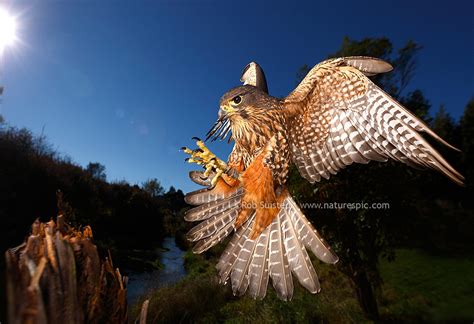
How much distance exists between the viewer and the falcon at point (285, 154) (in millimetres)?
1471

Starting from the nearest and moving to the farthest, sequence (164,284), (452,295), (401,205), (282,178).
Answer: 1. (282,178)
2. (401,205)
3. (452,295)
4. (164,284)

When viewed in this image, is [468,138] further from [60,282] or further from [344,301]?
[60,282]

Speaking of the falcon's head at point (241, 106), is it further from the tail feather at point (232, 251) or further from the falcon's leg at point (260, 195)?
the tail feather at point (232, 251)

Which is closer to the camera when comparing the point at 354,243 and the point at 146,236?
the point at 354,243

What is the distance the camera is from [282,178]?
163 centimetres

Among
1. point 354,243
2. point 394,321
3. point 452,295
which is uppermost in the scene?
point 354,243

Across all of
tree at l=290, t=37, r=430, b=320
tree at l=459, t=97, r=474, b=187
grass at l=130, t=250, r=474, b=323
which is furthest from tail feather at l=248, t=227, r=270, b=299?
tree at l=459, t=97, r=474, b=187

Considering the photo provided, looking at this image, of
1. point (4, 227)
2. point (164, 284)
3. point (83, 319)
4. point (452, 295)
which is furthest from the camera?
point (164, 284)

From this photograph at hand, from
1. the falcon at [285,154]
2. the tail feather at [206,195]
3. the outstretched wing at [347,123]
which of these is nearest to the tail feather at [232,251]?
the falcon at [285,154]

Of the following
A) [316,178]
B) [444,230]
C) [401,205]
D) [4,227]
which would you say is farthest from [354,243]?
[4,227]

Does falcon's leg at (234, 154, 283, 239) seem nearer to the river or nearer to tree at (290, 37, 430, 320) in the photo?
tree at (290, 37, 430, 320)

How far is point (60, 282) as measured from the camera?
25.7 inches

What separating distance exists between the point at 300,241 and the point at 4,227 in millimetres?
6158

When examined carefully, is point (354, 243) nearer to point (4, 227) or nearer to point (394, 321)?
point (394, 321)
